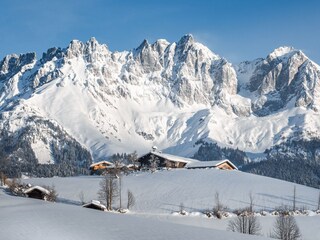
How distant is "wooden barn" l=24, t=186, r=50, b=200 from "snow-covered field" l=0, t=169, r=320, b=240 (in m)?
5.07

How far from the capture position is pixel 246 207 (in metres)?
95.1

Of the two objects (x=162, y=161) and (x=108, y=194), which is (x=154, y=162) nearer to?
(x=162, y=161)

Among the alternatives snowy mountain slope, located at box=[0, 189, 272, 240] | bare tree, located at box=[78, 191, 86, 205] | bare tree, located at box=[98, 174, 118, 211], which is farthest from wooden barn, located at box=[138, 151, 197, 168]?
snowy mountain slope, located at box=[0, 189, 272, 240]

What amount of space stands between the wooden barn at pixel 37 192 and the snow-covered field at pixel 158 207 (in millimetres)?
5067

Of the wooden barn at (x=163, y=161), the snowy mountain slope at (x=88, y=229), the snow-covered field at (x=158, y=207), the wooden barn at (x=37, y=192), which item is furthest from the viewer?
the wooden barn at (x=163, y=161)

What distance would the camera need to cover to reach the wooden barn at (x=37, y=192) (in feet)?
318

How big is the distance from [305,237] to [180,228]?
38.6 m

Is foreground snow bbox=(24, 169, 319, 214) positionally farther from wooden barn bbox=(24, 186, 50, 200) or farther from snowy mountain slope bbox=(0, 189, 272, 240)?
snowy mountain slope bbox=(0, 189, 272, 240)

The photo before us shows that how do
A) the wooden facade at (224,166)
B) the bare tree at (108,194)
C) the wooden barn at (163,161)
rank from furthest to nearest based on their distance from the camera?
the wooden barn at (163,161)
the wooden facade at (224,166)
the bare tree at (108,194)

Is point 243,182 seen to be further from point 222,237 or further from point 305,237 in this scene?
point 222,237

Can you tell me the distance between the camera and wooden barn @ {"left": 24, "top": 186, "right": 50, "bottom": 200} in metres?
97.0

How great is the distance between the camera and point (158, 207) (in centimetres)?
9562

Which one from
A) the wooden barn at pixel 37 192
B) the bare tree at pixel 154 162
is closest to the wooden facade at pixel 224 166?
the bare tree at pixel 154 162

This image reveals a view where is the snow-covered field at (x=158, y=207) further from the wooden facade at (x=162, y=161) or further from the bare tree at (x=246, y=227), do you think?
the wooden facade at (x=162, y=161)
